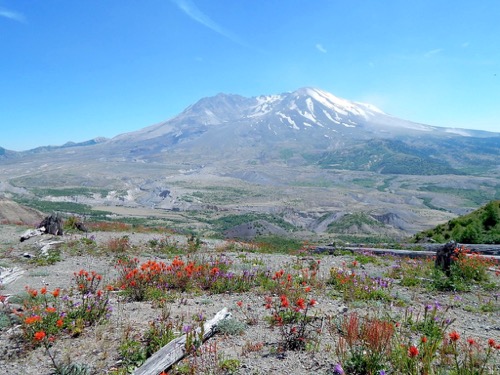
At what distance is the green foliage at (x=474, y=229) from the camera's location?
13.9 meters

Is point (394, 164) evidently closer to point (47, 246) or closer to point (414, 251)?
point (414, 251)

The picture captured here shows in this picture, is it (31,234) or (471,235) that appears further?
(471,235)

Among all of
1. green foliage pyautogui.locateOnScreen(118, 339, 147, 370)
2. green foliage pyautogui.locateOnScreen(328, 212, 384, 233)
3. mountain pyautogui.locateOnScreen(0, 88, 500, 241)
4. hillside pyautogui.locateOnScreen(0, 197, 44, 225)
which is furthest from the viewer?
mountain pyautogui.locateOnScreen(0, 88, 500, 241)

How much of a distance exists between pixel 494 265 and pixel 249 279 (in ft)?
23.1

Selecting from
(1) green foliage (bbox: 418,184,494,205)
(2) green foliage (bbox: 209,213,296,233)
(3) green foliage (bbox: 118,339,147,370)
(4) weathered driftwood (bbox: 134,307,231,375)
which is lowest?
(1) green foliage (bbox: 418,184,494,205)

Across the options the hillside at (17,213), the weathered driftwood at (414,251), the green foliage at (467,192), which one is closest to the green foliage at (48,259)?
the weathered driftwood at (414,251)

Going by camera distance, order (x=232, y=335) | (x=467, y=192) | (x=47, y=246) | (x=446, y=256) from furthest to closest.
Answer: (x=467, y=192) → (x=47, y=246) → (x=446, y=256) → (x=232, y=335)

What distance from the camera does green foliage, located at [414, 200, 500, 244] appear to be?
13.9 metres

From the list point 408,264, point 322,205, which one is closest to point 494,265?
point 408,264

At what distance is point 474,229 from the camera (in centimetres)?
1429

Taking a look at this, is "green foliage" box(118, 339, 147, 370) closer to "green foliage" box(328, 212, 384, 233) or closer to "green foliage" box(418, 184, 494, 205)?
"green foliage" box(328, 212, 384, 233)

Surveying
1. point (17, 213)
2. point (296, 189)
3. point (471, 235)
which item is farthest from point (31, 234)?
point (296, 189)

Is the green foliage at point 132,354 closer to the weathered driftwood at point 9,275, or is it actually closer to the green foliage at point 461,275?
the weathered driftwood at point 9,275

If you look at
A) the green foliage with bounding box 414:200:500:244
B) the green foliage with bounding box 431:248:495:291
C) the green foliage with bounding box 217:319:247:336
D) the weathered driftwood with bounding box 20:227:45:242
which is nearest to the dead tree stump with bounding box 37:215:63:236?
the weathered driftwood with bounding box 20:227:45:242
